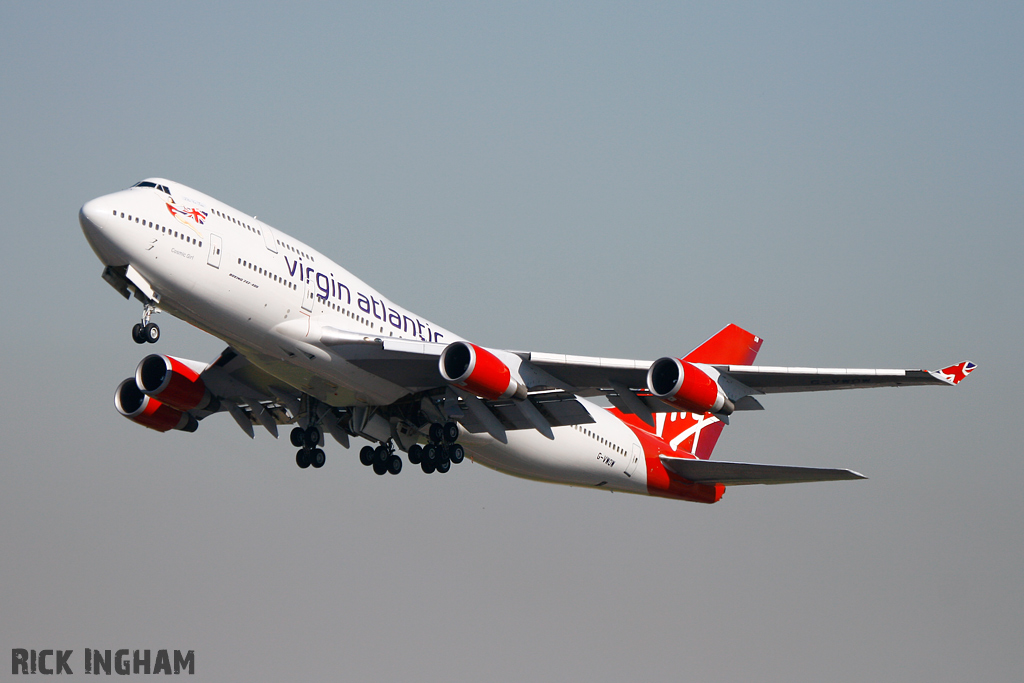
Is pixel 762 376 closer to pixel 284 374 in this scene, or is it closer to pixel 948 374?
pixel 948 374

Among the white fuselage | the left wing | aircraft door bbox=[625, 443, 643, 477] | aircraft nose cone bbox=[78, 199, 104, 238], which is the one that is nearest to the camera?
aircraft nose cone bbox=[78, 199, 104, 238]

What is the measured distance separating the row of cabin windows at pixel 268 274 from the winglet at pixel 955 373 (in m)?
14.0

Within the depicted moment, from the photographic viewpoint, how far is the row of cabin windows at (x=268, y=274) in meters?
24.5

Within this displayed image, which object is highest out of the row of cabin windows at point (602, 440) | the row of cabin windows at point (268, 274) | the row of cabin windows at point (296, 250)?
the row of cabin windows at point (296, 250)

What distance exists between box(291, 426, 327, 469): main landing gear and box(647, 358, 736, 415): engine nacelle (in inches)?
410

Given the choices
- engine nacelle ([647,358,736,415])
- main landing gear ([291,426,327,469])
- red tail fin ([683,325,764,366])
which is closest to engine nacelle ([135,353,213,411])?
main landing gear ([291,426,327,469])

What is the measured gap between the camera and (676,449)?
124 ft

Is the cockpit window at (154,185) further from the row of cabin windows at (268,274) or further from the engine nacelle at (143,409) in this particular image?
the engine nacelle at (143,409)

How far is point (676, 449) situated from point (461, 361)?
14.2 m

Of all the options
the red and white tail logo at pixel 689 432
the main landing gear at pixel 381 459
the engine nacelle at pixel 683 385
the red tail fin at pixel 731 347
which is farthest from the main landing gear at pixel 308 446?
the red tail fin at pixel 731 347

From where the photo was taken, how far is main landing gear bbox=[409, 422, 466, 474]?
95.9 ft

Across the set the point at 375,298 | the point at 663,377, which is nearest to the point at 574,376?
the point at 663,377

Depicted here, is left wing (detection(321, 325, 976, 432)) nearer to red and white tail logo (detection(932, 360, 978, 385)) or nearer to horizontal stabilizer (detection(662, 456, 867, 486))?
red and white tail logo (detection(932, 360, 978, 385))

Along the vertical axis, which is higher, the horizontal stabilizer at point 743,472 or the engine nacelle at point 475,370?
the engine nacelle at point 475,370
